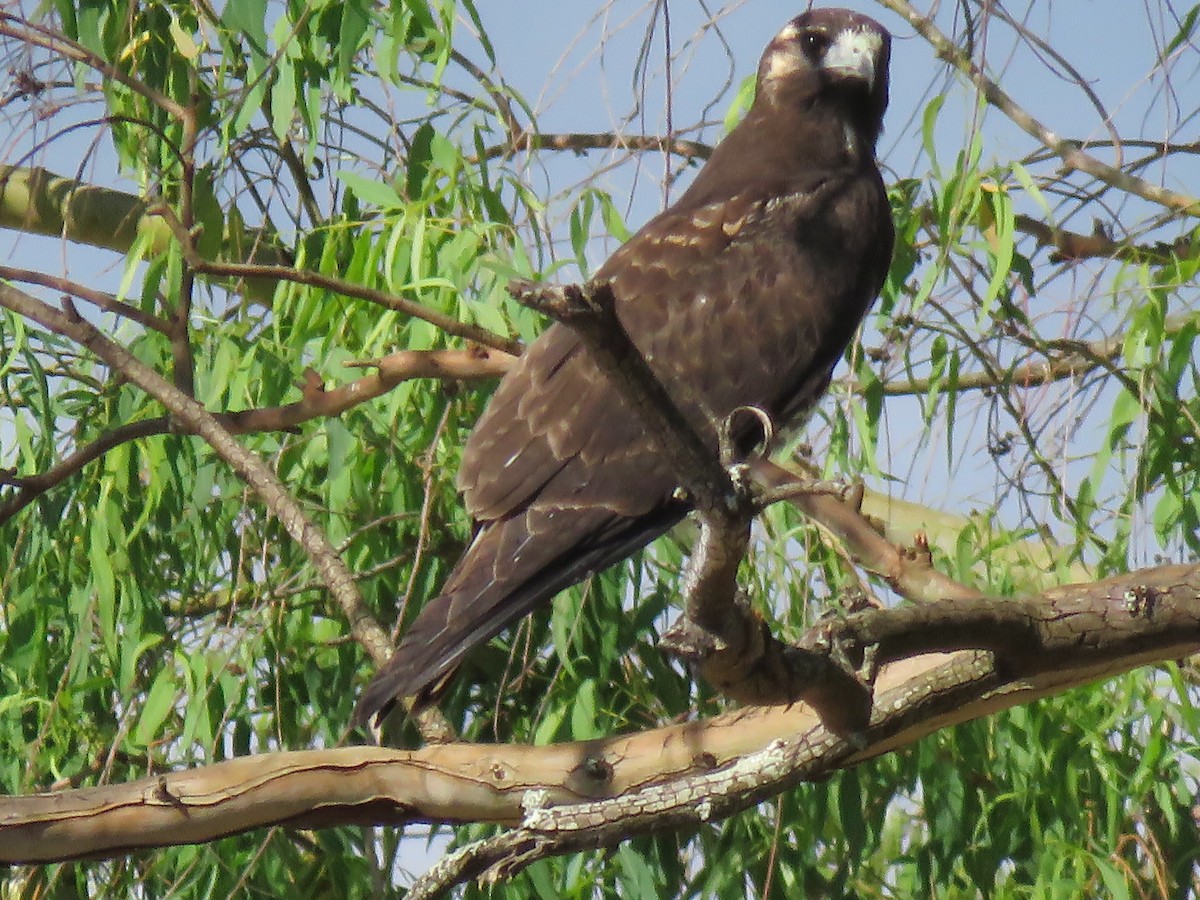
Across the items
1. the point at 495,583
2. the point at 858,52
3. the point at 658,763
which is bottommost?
the point at 658,763

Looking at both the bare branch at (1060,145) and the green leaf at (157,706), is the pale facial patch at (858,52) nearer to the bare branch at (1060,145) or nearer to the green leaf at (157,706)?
the bare branch at (1060,145)

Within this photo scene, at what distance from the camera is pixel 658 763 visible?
2.40 metres

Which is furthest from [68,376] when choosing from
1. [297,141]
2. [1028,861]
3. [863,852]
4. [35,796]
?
[1028,861]

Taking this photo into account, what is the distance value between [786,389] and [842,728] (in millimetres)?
1172

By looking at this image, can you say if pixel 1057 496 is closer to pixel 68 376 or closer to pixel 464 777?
pixel 464 777

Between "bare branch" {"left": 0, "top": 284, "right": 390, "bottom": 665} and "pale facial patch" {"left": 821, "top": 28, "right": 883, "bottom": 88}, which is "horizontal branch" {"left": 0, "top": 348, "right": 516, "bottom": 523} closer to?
"bare branch" {"left": 0, "top": 284, "right": 390, "bottom": 665}

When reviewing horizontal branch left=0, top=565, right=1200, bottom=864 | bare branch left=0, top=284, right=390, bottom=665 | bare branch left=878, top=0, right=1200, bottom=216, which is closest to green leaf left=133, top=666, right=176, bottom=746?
bare branch left=0, top=284, right=390, bottom=665

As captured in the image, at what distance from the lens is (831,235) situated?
10.2 feet

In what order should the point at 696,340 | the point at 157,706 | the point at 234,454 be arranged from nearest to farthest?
the point at 234,454, the point at 157,706, the point at 696,340

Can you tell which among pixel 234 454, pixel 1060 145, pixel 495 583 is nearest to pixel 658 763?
pixel 495 583

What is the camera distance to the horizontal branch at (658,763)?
1.97 m

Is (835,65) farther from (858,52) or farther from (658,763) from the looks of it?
(658,763)

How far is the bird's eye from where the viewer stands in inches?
137

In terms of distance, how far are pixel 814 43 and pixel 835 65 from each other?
3.2 inches
